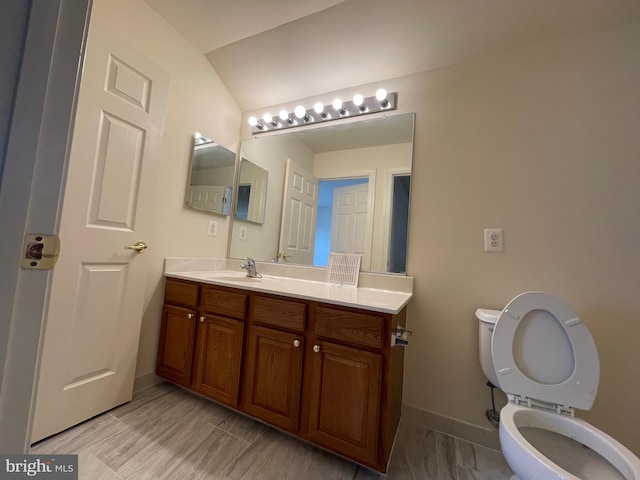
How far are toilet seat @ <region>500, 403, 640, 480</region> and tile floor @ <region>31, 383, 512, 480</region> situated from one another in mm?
378

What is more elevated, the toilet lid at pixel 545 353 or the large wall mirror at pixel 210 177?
the large wall mirror at pixel 210 177

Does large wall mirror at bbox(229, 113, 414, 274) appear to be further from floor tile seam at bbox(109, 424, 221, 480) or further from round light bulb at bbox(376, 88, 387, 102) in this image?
floor tile seam at bbox(109, 424, 221, 480)

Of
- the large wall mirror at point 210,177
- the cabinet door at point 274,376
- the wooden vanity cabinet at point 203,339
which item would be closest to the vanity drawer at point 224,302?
the wooden vanity cabinet at point 203,339

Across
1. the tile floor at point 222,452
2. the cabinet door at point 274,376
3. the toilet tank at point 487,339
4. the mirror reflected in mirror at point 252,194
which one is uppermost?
the mirror reflected in mirror at point 252,194

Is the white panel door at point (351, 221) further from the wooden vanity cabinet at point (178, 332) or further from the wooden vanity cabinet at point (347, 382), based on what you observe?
the wooden vanity cabinet at point (178, 332)

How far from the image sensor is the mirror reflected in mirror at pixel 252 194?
2156 mm

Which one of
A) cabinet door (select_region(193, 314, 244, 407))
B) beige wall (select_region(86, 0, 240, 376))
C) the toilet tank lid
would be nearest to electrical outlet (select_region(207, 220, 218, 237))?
beige wall (select_region(86, 0, 240, 376))

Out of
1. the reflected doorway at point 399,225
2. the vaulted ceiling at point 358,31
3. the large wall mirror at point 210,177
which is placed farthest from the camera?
the large wall mirror at point 210,177

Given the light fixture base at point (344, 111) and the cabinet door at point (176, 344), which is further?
the light fixture base at point (344, 111)

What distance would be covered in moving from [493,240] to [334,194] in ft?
3.39

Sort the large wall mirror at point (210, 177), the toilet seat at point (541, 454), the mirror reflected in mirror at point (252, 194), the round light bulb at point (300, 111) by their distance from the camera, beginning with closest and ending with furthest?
the toilet seat at point (541, 454) < the large wall mirror at point (210, 177) < the round light bulb at point (300, 111) < the mirror reflected in mirror at point (252, 194)

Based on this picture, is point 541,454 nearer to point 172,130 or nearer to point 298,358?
point 298,358

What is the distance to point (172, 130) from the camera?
1.70 metres

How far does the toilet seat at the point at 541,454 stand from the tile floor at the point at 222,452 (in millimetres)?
378
